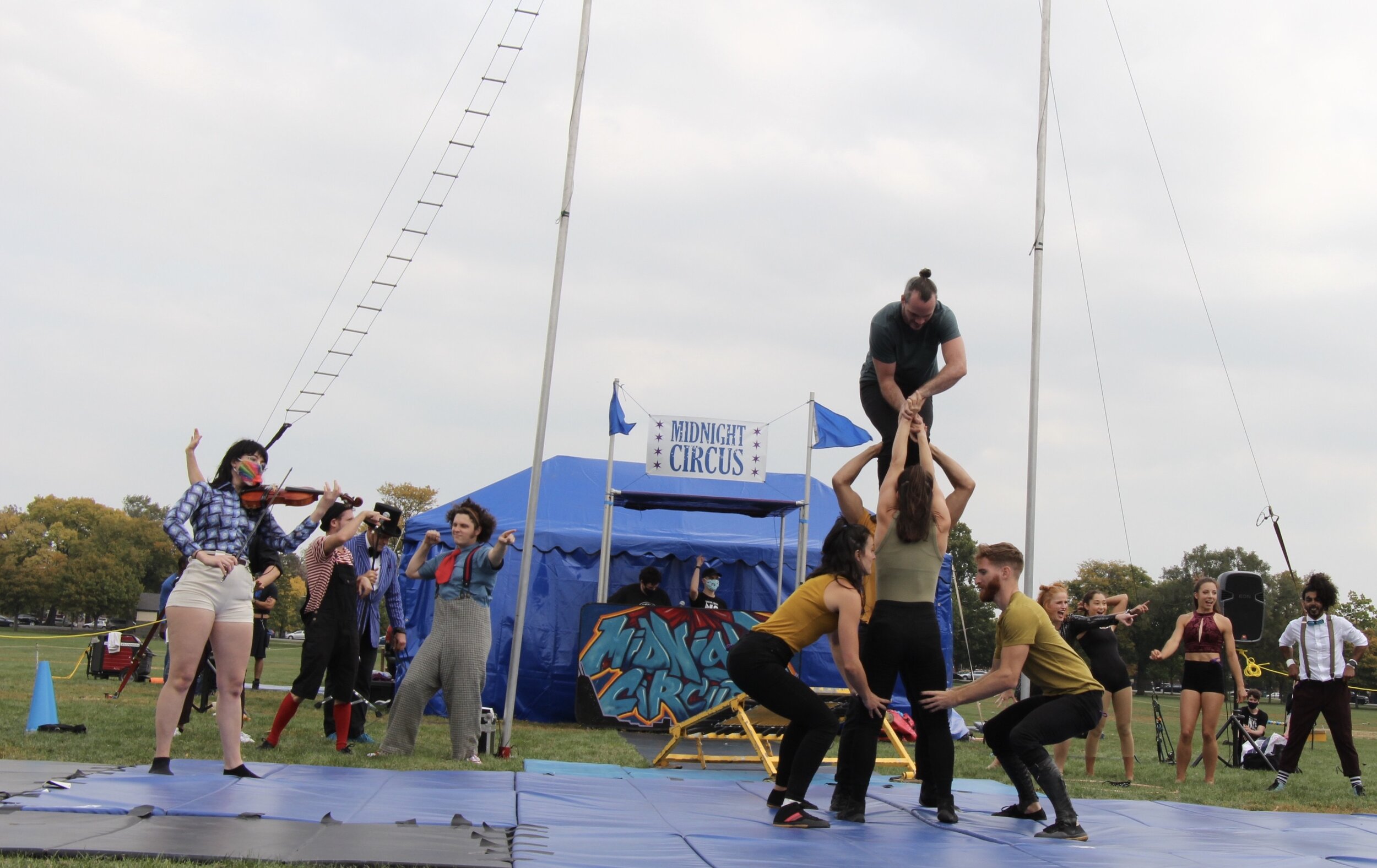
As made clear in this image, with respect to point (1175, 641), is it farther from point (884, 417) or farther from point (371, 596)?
point (371, 596)

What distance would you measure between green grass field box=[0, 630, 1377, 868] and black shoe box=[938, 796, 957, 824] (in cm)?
219

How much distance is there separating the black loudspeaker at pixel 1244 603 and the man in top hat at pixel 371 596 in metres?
7.94

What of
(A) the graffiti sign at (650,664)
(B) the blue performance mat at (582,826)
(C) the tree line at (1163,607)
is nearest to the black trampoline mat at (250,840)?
(B) the blue performance mat at (582,826)

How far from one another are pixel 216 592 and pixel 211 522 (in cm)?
35

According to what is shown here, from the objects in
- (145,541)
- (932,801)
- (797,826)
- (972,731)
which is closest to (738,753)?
(932,801)

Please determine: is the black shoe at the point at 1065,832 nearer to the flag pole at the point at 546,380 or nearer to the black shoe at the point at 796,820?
the black shoe at the point at 796,820

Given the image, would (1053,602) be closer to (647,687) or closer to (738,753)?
(738,753)

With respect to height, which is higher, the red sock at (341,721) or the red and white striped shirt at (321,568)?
the red and white striped shirt at (321,568)

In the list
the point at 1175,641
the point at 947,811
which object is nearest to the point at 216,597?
the point at 947,811

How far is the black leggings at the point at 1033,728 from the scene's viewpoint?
4.95 meters

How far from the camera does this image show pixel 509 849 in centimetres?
362

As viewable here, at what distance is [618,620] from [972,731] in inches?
182

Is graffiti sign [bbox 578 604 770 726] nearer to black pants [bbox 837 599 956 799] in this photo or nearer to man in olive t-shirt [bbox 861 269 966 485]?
man in olive t-shirt [bbox 861 269 966 485]

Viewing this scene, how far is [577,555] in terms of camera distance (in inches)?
487
